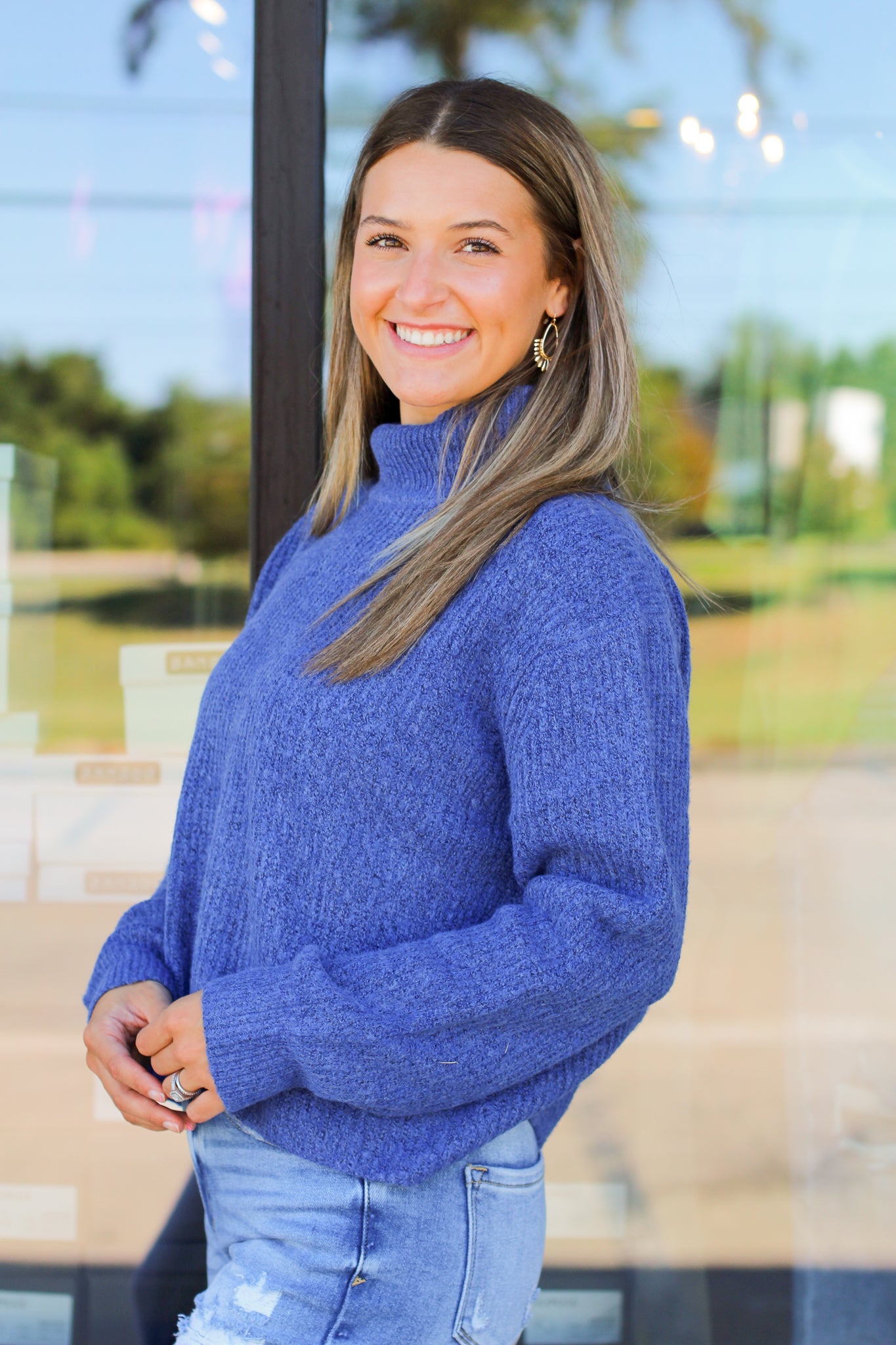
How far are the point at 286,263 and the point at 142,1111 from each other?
3.83ft

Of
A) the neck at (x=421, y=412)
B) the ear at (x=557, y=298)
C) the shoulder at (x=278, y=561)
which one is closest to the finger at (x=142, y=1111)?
the shoulder at (x=278, y=561)

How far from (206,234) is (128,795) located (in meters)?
0.94

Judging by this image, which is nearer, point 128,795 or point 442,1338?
point 442,1338

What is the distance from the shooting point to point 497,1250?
102 centimetres

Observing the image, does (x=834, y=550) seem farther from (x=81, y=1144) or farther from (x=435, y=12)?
(x=81, y=1144)

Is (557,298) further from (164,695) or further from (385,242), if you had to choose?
(164,695)

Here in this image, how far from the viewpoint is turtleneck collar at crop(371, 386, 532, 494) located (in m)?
1.12

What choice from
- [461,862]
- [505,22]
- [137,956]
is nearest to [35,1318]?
[137,956]

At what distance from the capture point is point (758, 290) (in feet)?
6.87

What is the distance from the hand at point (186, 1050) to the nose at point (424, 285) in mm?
632

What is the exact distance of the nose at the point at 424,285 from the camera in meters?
1.10

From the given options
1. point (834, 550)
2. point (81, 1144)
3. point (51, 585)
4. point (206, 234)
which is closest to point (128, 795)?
point (51, 585)

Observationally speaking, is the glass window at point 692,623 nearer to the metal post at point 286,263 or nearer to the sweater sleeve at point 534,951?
the metal post at point 286,263

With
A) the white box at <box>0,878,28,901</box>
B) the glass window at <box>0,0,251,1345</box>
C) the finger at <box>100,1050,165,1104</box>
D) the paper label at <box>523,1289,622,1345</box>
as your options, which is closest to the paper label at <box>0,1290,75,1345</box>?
the glass window at <box>0,0,251,1345</box>
